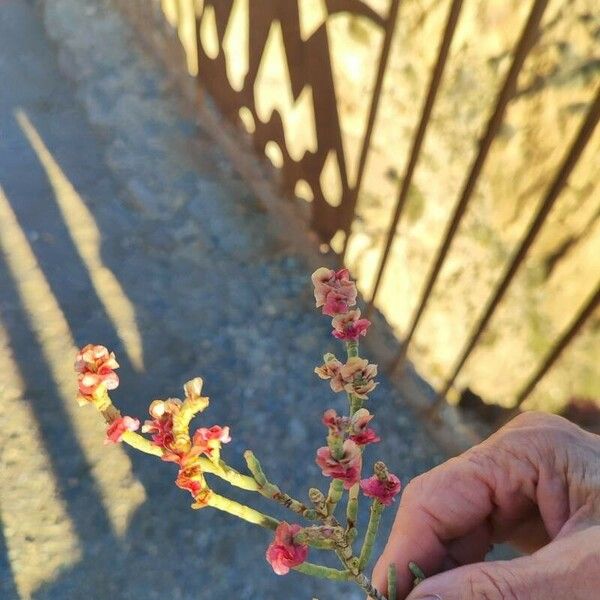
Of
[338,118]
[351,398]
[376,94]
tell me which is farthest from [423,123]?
[351,398]

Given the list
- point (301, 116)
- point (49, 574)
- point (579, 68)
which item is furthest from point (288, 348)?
point (579, 68)

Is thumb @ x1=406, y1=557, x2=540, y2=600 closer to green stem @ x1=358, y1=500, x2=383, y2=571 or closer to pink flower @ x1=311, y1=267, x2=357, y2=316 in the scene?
green stem @ x1=358, y1=500, x2=383, y2=571

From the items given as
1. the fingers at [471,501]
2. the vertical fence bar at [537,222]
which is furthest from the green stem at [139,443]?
the vertical fence bar at [537,222]

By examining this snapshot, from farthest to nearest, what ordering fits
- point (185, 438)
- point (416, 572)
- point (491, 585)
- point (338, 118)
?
point (338, 118) → point (416, 572) → point (491, 585) → point (185, 438)

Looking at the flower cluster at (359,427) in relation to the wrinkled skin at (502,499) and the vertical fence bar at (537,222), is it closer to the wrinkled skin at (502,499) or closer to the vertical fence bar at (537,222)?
the wrinkled skin at (502,499)

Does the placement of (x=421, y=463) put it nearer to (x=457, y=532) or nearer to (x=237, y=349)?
(x=237, y=349)

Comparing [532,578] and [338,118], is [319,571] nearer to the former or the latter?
[532,578]

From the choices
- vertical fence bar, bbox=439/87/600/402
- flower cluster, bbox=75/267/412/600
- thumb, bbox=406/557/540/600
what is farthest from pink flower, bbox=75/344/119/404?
vertical fence bar, bbox=439/87/600/402
